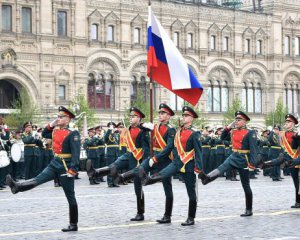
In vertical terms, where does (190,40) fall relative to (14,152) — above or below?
above

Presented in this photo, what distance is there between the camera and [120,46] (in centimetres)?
5512

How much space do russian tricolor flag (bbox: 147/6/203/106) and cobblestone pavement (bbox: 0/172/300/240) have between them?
212 cm

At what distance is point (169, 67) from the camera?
1466 centimetres

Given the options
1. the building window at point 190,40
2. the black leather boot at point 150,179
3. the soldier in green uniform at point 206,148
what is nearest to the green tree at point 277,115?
the building window at point 190,40

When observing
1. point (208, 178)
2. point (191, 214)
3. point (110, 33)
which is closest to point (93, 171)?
point (191, 214)

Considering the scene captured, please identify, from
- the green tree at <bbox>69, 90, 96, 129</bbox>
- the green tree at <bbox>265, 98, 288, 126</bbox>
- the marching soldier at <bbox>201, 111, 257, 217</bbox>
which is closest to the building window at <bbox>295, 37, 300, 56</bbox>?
the green tree at <bbox>265, 98, 288, 126</bbox>

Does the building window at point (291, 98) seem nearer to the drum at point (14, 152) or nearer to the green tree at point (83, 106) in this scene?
the green tree at point (83, 106)

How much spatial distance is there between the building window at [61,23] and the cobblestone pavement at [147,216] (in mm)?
30829

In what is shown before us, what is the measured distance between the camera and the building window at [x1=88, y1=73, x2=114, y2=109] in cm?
5462

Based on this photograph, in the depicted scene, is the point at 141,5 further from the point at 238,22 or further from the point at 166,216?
the point at 166,216

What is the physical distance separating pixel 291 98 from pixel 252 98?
13.3ft

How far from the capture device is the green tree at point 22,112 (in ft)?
154

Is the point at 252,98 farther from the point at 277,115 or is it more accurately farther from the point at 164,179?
the point at 164,179

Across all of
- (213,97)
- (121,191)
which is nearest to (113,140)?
(121,191)
